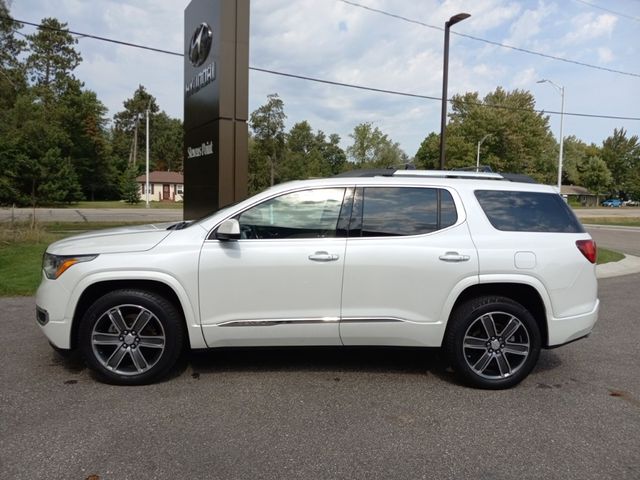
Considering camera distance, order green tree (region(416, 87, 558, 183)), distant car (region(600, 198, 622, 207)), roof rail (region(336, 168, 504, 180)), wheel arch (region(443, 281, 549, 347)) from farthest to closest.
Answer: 1. distant car (region(600, 198, 622, 207))
2. green tree (region(416, 87, 558, 183))
3. roof rail (region(336, 168, 504, 180))
4. wheel arch (region(443, 281, 549, 347))

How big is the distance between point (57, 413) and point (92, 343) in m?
0.59

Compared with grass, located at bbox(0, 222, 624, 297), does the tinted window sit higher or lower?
higher

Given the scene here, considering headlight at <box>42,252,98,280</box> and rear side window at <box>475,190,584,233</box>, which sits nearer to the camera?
headlight at <box>42,252,98,280</box>

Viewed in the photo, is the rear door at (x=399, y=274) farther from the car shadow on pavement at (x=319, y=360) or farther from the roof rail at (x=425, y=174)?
the car shadow on pavement at (x=319, y=360)

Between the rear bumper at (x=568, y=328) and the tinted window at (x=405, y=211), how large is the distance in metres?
1.23

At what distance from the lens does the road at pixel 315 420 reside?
2.92m

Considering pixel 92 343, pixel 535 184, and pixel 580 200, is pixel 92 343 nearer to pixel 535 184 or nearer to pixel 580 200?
pixel 535 184

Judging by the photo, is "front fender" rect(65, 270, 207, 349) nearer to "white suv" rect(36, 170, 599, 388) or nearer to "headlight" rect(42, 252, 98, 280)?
"white suv" rect(36, 170, 599, 388)

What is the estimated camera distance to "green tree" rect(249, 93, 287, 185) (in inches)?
2446

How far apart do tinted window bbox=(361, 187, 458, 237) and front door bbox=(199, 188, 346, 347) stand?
0.33m

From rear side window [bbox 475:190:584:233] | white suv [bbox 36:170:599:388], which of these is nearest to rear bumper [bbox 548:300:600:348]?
white suv [bbox 36:170:599:388]

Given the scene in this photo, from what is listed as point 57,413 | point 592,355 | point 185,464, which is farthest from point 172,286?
point 592,355

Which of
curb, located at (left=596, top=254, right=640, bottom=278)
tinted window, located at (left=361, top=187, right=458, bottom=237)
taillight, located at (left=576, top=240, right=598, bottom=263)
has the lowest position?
curb, located at (left=596, top=254, right=640, bottom=278)

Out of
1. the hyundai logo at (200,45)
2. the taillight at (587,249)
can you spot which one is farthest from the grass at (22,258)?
the taillight at (587,249)
